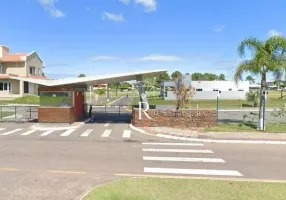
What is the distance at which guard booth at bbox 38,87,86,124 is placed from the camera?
19.8 meters

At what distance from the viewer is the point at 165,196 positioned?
6516 millimetres

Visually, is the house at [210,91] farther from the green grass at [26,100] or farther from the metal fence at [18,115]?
the metal fence at [18,115]

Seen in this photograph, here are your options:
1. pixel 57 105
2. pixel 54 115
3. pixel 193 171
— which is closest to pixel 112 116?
pixel 57 105

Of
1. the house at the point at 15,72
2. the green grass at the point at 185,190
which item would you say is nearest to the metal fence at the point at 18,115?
the green grass at the point at 185,190

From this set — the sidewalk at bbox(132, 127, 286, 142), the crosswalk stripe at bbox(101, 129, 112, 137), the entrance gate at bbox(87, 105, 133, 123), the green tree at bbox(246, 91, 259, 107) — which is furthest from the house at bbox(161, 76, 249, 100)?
the sidewalk at bbox(132, 127, 286, 142)

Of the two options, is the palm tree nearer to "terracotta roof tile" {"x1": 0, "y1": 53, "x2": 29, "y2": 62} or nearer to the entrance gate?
the entrance gate

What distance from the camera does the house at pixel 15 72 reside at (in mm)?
47625

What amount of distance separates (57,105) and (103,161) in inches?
435

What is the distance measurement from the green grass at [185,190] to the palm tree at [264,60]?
34.7 feet

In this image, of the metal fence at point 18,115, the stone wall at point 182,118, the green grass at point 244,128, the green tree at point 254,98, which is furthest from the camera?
the green tree at point 254,98

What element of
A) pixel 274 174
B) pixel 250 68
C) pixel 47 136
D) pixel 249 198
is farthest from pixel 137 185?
pixel 250 68

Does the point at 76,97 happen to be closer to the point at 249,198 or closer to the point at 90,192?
the point at 90,192

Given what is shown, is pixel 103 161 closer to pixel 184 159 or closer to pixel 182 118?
pixel 184 159

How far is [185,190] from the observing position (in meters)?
6.90
